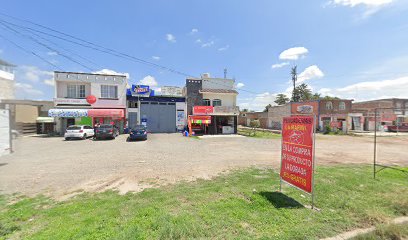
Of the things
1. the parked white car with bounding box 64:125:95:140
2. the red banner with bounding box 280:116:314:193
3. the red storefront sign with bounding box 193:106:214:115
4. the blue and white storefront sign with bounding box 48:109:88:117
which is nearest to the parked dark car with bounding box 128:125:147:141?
the parked white car with bounding box 64:125:95:140

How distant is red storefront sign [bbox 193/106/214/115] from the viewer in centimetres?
2511

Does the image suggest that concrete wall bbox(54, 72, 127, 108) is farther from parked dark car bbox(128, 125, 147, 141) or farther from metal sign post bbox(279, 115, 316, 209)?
metal sign post bbox(279, 115, 316, 209)

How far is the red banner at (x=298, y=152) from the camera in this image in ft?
13.6

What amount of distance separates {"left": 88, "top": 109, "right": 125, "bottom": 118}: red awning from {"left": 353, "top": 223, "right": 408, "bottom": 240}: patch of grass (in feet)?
81.2

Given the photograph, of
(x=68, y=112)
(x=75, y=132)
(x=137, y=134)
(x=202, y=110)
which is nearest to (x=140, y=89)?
(x=68, y=112)

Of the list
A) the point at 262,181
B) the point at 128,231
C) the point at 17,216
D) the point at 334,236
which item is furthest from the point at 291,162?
the point at 17,216

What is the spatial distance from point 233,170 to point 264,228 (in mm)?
3910

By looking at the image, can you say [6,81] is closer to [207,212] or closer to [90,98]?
[207,212]

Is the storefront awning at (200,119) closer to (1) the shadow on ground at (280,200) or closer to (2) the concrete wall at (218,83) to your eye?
(2) the concrete wall at (218,83)

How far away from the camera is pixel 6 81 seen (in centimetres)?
325

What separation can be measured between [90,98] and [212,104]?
16995mm

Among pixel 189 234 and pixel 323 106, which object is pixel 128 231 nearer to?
pixel 189 234

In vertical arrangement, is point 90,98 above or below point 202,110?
above

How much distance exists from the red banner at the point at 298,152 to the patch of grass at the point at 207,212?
1.68 ft
